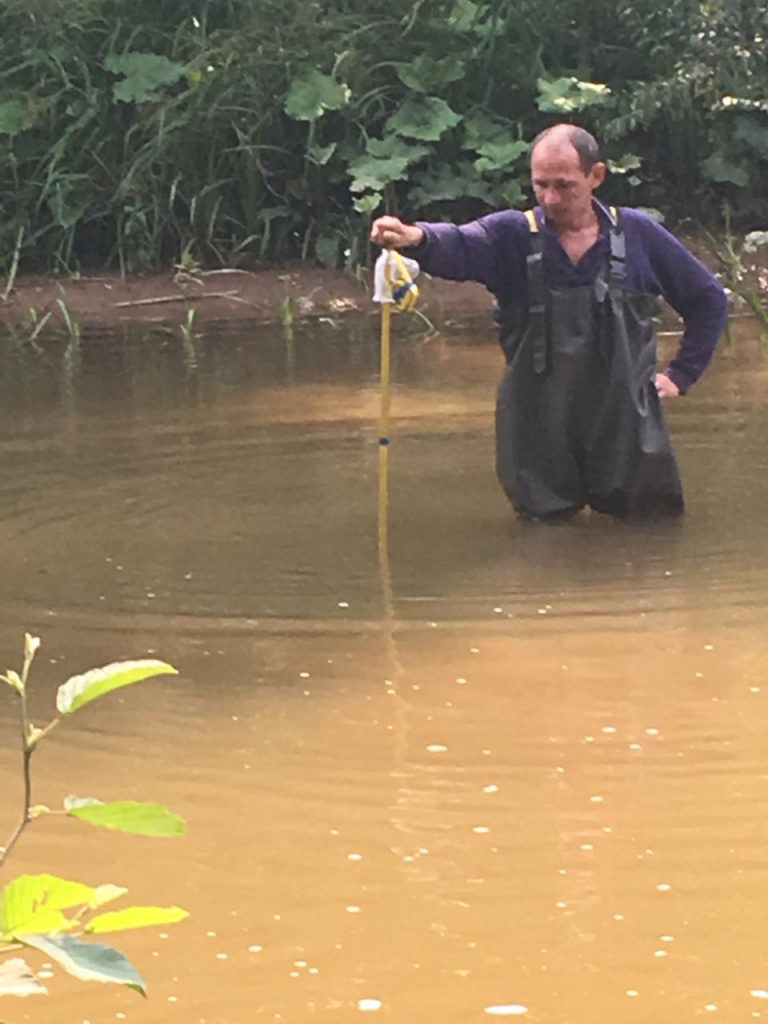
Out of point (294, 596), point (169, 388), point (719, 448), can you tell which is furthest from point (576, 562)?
point (169, 388)

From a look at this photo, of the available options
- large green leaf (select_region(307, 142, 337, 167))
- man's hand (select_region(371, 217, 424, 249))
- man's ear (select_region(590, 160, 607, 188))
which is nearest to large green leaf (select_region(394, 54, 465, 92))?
large green leaf (select_region(307, 142, 337, 167))

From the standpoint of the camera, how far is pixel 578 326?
209 inches

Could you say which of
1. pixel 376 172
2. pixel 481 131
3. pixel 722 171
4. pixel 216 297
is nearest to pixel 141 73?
pixel 376 172

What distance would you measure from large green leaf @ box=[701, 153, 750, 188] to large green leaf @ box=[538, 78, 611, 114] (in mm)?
762

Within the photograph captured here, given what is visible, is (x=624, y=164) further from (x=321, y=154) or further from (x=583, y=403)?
(x=583, y=403)

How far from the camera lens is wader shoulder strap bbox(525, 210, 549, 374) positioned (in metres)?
5.25

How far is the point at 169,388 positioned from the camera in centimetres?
809

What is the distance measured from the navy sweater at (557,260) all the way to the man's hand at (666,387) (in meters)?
0.20

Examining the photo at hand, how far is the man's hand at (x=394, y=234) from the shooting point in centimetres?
499

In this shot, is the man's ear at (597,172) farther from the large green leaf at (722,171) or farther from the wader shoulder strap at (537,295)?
the large green leaf at (722,171)

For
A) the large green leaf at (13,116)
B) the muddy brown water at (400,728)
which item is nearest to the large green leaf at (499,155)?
the large green leaf at (13,116)

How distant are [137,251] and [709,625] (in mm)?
7716

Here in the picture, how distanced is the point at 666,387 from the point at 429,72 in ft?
22.0

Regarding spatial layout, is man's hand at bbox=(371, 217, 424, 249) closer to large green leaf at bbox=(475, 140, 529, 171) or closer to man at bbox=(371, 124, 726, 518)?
man at bbox=(371, 124, 726, 518)
